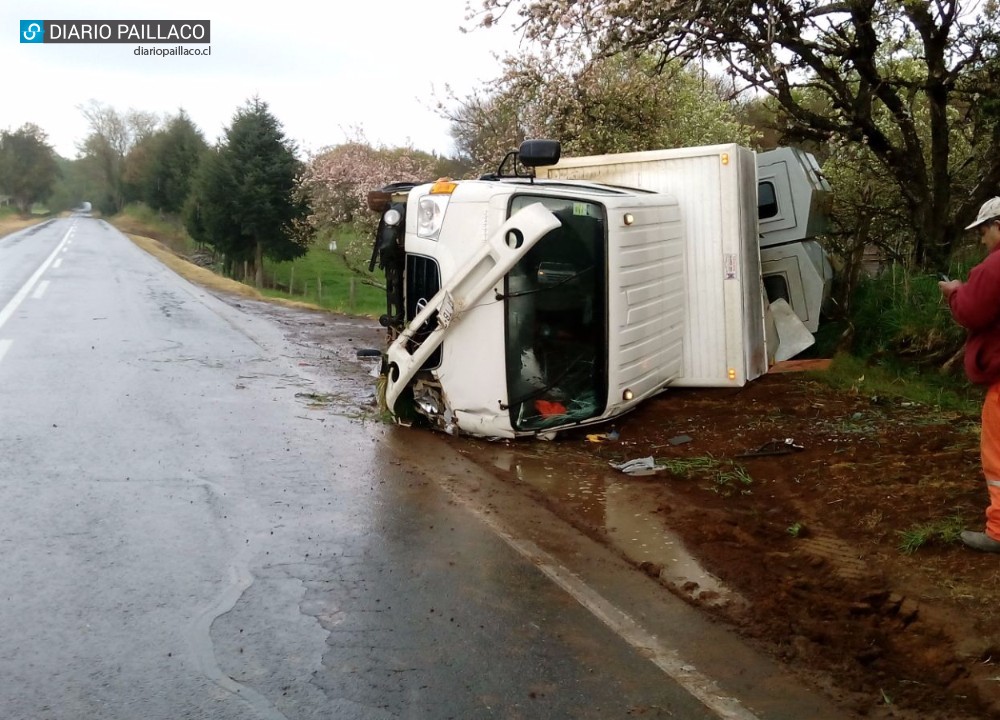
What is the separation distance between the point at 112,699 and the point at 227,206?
37899mm

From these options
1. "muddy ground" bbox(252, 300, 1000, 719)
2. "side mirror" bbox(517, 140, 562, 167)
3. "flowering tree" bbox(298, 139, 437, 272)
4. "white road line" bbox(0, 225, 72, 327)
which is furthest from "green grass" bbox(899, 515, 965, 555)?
"flowering tree" bbox(298, 139, 437, 272)

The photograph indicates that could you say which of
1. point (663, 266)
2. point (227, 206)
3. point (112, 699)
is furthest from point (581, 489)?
point (227, 206)

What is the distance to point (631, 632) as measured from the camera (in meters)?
4.07

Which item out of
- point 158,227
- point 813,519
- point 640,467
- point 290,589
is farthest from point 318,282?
point 158,227

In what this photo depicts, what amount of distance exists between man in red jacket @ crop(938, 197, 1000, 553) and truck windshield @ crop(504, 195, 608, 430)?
3.02 metres

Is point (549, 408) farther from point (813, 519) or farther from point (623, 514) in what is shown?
point (813, 519)

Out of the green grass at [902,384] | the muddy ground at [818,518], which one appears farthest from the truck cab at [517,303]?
the green grass at [902,384]

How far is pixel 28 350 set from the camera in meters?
10.4

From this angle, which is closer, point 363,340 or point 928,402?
point 928,402

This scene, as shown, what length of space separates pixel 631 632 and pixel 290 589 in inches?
65.0

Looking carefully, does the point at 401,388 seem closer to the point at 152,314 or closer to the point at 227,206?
the point at 152,314

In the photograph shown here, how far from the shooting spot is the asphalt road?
3.40 metres

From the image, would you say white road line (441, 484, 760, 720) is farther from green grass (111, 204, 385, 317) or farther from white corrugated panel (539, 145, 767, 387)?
green grass (111, 204, 385, 317)

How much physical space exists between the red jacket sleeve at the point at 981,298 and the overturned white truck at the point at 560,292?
120 inches
